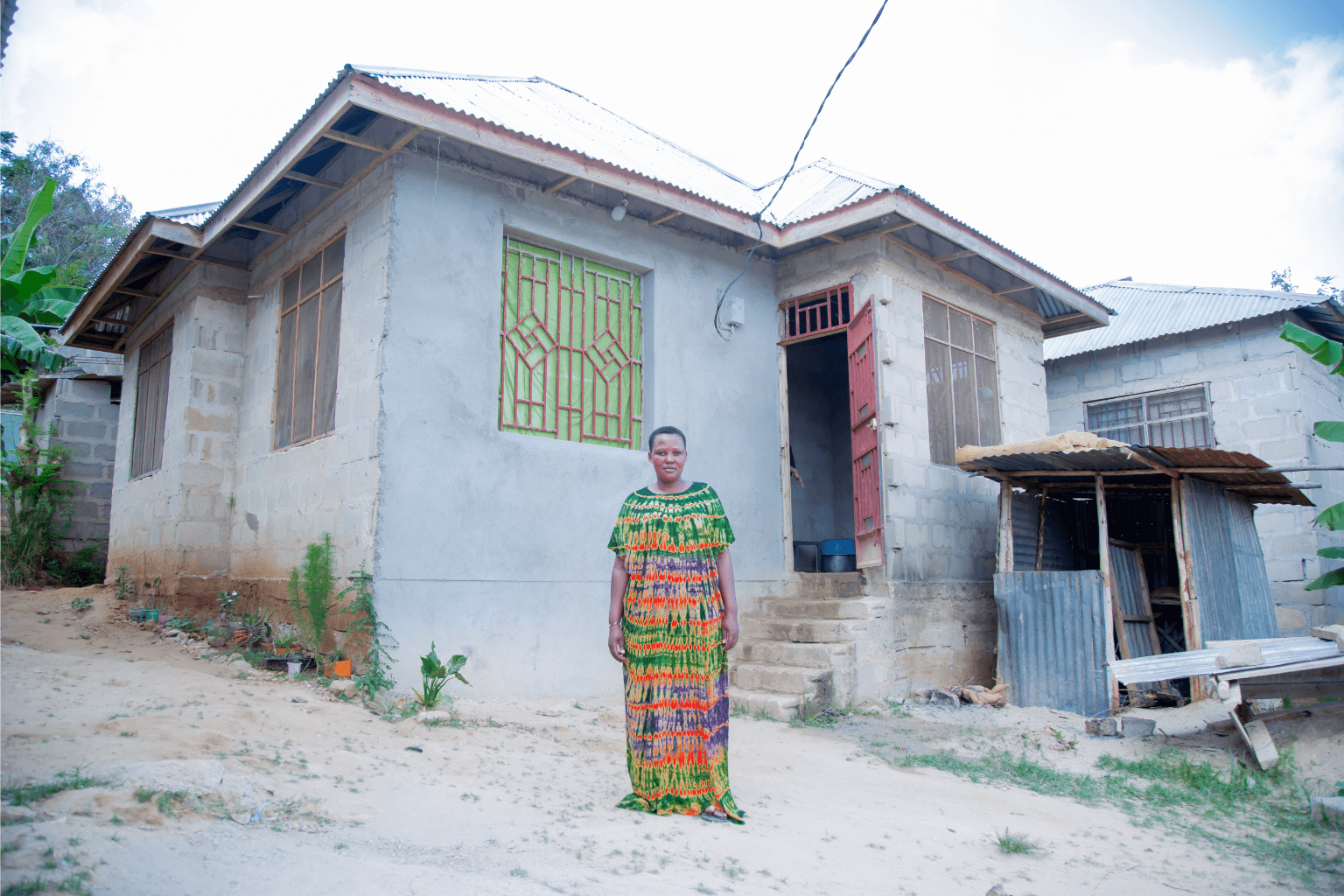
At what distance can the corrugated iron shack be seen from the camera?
6969mm

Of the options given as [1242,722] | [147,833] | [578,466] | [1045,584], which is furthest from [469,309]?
[1242,722]

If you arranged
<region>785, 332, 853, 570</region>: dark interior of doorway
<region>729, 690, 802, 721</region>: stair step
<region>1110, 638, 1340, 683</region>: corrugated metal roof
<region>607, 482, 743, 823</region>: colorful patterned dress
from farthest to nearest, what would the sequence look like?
<region>785, 332, 853, 570</region>: dark interior of doorway < <region>729, 690, 802, 721</region>: stair step < <region>1110, 638, 1340, 683</region>: corrugated metal roof < <region>607, 482, 743, 823</region>: colorful patterned dress

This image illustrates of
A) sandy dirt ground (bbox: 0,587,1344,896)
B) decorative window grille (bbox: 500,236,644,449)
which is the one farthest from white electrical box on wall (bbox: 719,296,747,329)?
sandy dirt ground (bbox: 0,587,1344,896)

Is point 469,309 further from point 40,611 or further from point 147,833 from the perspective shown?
point 40,611

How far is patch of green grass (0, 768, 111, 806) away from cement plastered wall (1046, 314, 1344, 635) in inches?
424

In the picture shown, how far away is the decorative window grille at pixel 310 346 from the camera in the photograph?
22.3 feet

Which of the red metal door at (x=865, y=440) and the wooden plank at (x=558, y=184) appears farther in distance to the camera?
the red metal door at (x=865, y=440)

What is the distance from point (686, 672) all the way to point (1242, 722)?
167 inches

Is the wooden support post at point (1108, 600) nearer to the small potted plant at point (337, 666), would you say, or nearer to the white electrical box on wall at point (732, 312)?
the white electrical box on wall at point (732, 312)

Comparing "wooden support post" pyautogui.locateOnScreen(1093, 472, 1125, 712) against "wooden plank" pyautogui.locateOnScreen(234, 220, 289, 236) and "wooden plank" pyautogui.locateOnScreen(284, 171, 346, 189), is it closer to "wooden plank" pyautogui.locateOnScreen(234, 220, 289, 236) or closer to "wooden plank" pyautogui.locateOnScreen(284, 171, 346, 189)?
"wooden plank" pyautogui.locateOnScreen(284, 171, 346, 189)

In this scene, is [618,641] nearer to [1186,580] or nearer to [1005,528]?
[1005,528]

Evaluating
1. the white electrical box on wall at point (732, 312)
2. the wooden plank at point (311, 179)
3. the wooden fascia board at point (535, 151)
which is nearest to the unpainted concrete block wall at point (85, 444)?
the wooden plank at point (311, 179)

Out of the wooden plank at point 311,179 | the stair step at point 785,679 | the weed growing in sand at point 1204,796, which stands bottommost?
the weed growing in sand at point 1204,796

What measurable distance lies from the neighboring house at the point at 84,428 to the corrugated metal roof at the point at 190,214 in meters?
4.33
